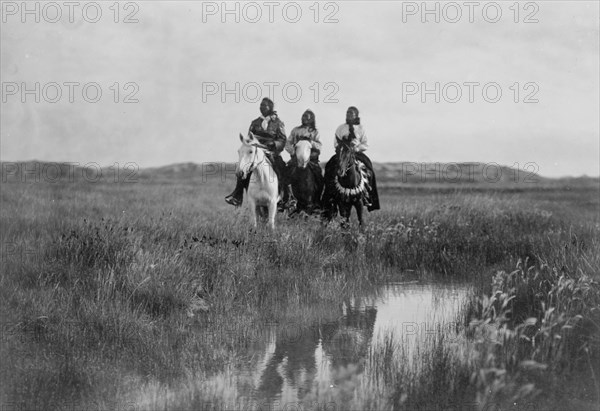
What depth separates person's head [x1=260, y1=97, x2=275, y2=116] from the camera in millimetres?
11375

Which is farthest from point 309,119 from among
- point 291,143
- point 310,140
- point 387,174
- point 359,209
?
point 387,174

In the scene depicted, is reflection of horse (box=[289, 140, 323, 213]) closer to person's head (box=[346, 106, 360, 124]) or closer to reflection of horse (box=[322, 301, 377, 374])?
person's head (box=[346, 106, 360, 124])

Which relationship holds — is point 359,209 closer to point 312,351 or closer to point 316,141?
point 316,141

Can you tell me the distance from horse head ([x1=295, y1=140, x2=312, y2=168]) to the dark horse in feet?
1.82

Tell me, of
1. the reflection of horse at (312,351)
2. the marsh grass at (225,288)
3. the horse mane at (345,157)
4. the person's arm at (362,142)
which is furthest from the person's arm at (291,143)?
the reflection of horse at (312,351)

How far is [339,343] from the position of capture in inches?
247

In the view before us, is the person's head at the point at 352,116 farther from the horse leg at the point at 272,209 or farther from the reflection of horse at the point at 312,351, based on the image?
the reflection of horse at the point at 312,351

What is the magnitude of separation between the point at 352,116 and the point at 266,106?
65.6 inches

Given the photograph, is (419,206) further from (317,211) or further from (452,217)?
(317,211)

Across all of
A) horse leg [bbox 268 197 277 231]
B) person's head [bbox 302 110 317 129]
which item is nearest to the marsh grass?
horse leg [bbox 268 197 277 231]

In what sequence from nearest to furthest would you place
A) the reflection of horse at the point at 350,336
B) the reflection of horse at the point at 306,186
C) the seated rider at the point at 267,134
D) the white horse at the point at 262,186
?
the reflection of horse at the point at 350,336
the white horse at the point at 262,186
the seated rider at the point at 267,134
the reflection of horse at the point at 306,186

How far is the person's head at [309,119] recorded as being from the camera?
1173cm

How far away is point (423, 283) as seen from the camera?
365 inches

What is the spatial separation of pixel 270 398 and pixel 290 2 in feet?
21.9
